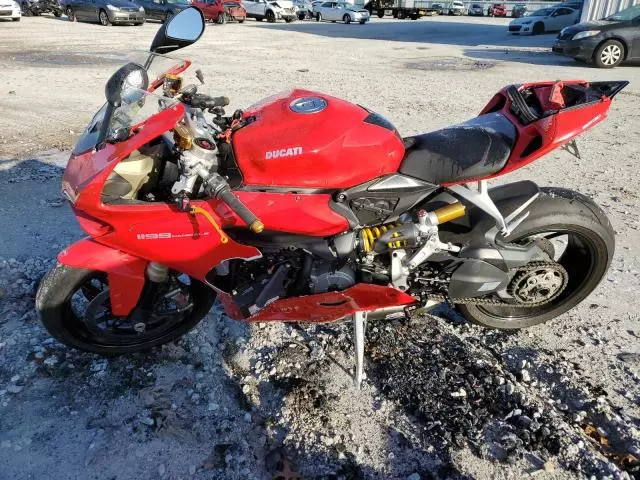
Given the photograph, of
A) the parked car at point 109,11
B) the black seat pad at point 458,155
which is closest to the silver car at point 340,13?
the parked car at point 109,11

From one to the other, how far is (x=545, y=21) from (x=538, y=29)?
0.50m

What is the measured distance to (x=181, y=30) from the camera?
2.36 metres

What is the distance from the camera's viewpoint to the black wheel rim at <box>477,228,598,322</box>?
2.90 m

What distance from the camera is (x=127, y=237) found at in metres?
2.34

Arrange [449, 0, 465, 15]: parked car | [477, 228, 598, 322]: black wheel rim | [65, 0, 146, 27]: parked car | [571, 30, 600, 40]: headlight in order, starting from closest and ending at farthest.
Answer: [477, 228, 598, 322]: black wheel rim < [571, 30, 600, 40]: headlight < [65, 0, 146, 27]: parked car < [449, 0, 465, 15]: parked car

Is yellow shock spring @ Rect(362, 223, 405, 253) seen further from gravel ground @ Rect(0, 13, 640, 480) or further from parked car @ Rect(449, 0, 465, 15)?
parked car @ Rect(449, 0, 465, 15)

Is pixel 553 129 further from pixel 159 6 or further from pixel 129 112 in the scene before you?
pixel 159 6


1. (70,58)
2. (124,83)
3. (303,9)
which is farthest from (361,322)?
(303,9)

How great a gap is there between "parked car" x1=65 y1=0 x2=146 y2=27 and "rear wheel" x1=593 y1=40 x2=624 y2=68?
1630 cm

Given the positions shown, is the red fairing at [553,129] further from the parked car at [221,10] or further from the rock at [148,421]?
the parked car at [221,10]

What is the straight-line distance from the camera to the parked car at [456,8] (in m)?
37.6

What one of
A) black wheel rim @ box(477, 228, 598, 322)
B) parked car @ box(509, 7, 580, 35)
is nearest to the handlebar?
black wheel rim @ box(477, 228, 598, 322)

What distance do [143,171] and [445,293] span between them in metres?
1.73

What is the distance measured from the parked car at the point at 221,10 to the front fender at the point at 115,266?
23.6 metres
